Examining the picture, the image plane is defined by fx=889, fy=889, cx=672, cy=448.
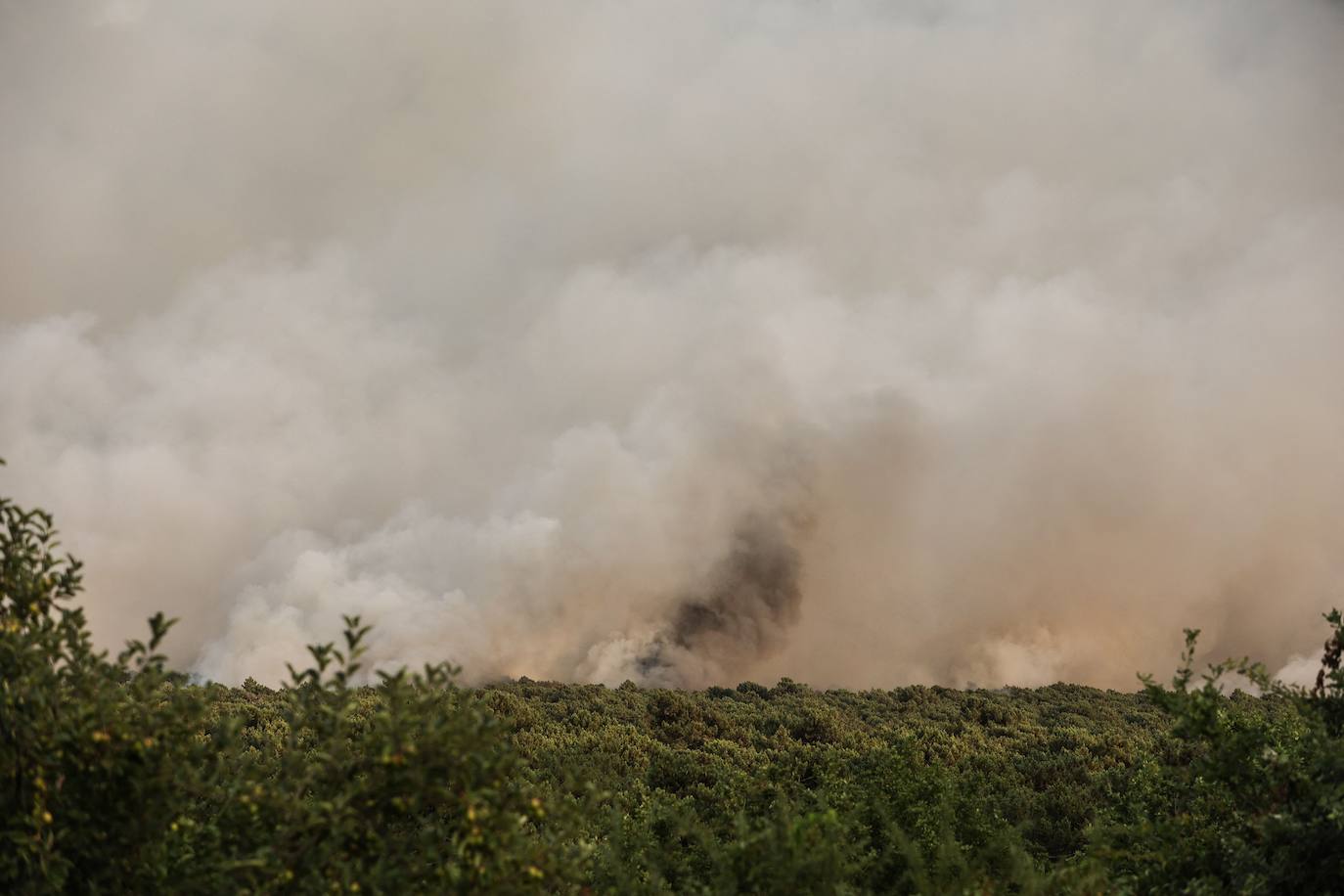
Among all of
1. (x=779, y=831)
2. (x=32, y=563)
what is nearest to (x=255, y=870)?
(x=32, y=563)

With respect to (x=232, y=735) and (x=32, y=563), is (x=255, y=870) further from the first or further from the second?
(x=32, y=563)

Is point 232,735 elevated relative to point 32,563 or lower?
lower

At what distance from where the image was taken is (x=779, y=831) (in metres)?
8.20

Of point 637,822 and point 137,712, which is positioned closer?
point 137,712

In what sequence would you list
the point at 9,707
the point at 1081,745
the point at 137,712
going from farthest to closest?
1. the point at 1081,745
2. the point at 137,712
3. the point at 9,707

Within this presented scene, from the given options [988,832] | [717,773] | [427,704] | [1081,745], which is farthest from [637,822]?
[1081,745]

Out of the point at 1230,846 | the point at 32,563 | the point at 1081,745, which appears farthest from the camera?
the point at 1081,745

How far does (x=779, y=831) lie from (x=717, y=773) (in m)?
13.5

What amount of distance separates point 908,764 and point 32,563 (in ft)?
48.9

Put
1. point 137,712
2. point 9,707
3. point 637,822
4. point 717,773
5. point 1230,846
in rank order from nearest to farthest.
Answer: point 9,707
point 137,712
point 1230,846
point 637,822
point 717,773

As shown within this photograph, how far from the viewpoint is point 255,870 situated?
6.73m

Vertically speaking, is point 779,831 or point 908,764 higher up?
point 908,764

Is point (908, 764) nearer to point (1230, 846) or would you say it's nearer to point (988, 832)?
point (988, 832)

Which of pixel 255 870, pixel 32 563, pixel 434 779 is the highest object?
pixel 32 563
